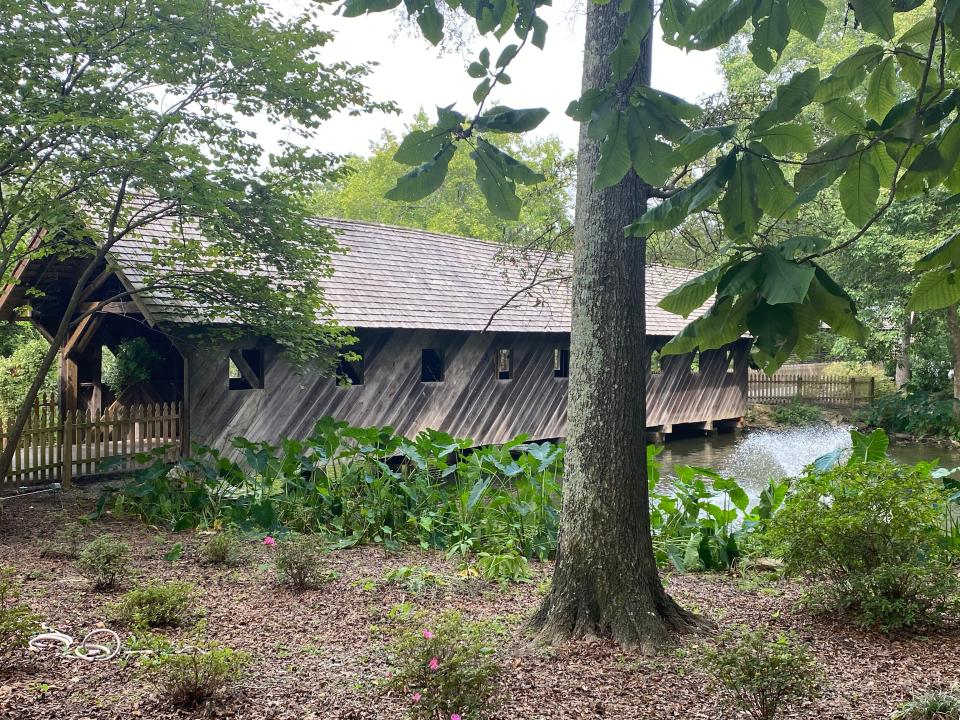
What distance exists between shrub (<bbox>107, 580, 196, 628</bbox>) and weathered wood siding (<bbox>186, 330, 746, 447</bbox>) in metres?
6.22

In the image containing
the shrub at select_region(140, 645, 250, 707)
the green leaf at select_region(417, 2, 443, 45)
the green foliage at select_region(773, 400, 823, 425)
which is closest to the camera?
the green leaf at select_region(417, 2, 443, 45)

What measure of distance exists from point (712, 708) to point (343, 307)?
10550 millimetres

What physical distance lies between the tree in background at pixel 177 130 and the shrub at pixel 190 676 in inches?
176

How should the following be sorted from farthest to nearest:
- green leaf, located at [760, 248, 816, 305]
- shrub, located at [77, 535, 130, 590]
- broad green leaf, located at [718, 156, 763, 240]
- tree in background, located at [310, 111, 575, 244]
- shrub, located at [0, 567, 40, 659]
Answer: tree in background, located at [310, 111, 575, 244], shrub, located at [77, 535, 130, 590], shrub, located at [0, 567, 40, 659], broad green leaf, located at [718, 156, 763, 240], green leaf, located at [760, 248, 816, 305]

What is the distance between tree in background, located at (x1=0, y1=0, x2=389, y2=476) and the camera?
6859 millimetres

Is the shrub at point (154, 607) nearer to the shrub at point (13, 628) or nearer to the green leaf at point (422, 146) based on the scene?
the shrub at point (13, 628)

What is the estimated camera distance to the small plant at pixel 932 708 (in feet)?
10.7

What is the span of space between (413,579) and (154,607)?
186 cm

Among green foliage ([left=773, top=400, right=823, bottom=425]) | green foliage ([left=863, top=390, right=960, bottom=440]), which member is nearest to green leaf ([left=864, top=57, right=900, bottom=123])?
green foliage ([left=863, top=390, right=960, bottom=440])

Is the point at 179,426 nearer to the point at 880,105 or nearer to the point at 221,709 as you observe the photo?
the point at 221,709

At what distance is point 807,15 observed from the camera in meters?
2.06

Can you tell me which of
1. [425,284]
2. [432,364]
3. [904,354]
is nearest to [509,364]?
→ [432,364]

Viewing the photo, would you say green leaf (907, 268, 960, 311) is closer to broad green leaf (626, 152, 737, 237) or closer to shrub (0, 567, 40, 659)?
broad green leaf (626, 152, 737, 237)

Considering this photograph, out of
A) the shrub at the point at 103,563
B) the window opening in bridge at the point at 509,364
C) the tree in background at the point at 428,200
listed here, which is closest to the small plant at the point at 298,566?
the shrub at the point at 103,563
